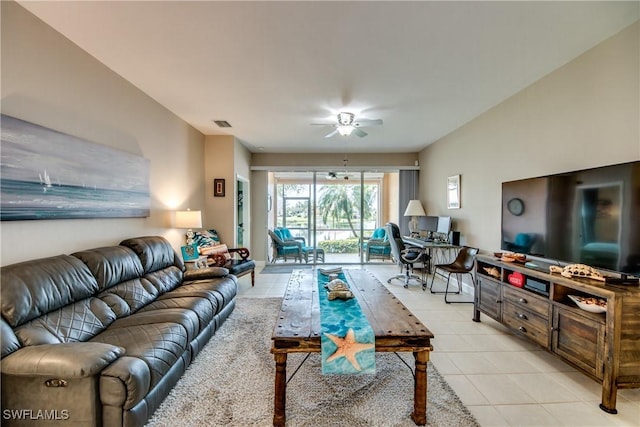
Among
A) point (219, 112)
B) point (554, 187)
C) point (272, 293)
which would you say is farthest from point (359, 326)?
point (219, 112)

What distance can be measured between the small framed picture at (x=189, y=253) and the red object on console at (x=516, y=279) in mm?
4000

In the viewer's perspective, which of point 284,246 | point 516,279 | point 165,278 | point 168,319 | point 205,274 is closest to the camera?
point 168,319

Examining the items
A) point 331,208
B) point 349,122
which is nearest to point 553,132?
point 349,122

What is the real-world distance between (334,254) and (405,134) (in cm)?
344

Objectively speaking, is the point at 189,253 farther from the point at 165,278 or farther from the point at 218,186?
the point at 218,186

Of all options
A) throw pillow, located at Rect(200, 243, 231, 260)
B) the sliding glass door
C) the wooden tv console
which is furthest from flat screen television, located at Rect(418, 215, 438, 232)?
throw pillow, located at Rect(200, 243, 231, 260)

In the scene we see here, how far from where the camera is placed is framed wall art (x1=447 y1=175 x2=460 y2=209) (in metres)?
4.94

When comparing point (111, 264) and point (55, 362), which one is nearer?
point (55, 362)

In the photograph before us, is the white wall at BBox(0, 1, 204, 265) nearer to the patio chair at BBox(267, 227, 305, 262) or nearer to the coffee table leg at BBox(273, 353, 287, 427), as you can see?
the coffee table leg at BBox(273, 353, 287, 427)

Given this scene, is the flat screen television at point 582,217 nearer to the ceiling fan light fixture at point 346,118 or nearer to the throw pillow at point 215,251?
the ceiling fan light fixture at point 346,118

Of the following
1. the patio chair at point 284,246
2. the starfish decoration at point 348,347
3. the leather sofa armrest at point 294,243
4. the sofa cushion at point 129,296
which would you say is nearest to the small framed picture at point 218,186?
the patio chair at point 284,246

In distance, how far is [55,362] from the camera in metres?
1.42

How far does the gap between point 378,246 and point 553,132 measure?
14.1ft

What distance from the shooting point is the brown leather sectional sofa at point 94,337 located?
145 centimetres
